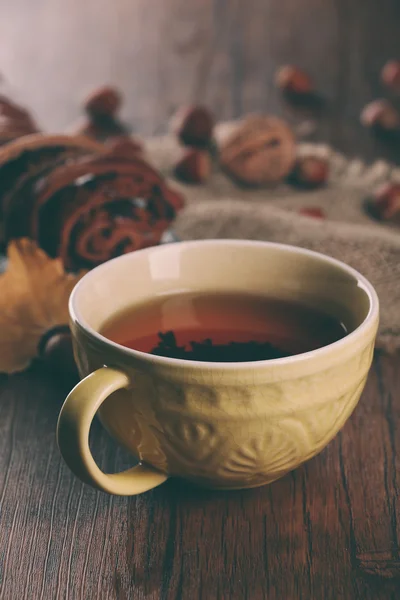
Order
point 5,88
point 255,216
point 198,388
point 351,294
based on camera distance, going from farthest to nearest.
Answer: point 5,88
point 255,216
point 351,294
point 198,388

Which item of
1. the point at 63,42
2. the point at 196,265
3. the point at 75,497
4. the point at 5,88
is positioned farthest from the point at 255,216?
the point at 63,42

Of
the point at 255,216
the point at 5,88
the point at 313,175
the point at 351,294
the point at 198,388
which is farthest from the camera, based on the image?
the point at 5,88

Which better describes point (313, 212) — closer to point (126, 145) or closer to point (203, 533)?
point (126, 145)

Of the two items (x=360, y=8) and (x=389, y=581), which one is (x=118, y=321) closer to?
(x=389, y=581)

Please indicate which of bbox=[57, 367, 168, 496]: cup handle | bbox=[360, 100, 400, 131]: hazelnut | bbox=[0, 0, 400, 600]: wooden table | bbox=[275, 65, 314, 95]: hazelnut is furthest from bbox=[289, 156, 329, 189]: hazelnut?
bbox=[57, 367, 168, 496]: cup handle

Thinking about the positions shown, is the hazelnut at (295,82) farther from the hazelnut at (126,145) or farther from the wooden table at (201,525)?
the wooden table at (201,525)
